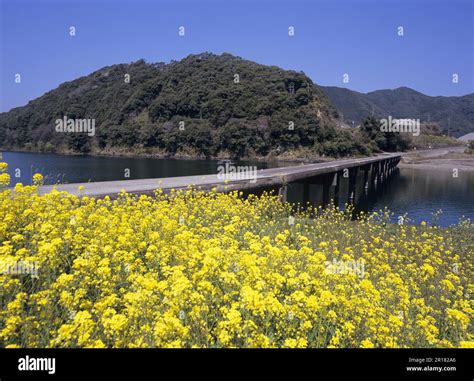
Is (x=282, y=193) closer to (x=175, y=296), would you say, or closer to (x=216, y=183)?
(x=216, y=183)

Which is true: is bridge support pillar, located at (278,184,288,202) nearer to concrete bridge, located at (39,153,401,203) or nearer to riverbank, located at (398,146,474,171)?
concrete bridge, located at (39,153,401,203)

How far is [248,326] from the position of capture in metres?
2.59

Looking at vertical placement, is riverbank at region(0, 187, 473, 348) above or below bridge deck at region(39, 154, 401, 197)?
below

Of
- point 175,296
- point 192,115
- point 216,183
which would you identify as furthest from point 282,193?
point 192,115

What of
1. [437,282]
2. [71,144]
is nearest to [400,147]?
[71,144]

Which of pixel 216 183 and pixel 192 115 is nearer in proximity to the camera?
pixel 216 183

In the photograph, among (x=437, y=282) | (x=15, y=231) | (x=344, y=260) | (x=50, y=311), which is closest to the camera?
(x=50, y=311)

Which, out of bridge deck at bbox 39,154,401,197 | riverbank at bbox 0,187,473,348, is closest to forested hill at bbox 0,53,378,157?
bridge deck at bbox 39,154,401,197

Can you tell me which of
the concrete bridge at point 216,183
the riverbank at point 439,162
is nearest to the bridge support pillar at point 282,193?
the concrete bridge at point 216,183

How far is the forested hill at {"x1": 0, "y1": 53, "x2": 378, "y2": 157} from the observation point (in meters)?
Result: 84.5

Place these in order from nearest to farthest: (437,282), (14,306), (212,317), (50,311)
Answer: (14,306) → (50,311) → (212,317) → (437,282)

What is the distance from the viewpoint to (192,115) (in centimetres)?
9919
